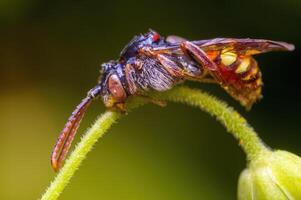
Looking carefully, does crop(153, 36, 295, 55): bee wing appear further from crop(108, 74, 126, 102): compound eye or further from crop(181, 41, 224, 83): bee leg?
crop(108, 74, 126, 102): compound eye

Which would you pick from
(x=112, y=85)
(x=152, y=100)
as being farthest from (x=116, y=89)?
(x=152, y=100)

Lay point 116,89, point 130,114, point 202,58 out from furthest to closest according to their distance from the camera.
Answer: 1. point 130,114
2. point 116,89
3. point 202,58

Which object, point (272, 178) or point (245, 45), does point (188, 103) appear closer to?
point (245, 45)

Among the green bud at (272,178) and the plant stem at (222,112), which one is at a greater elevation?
the plant stem at (222,112)

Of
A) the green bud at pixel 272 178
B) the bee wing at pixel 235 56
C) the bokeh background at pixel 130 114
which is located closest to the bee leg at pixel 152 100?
the bee wing at pixel 235 56

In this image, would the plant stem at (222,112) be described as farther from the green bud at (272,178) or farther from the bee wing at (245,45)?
the bee wing at (245,45)

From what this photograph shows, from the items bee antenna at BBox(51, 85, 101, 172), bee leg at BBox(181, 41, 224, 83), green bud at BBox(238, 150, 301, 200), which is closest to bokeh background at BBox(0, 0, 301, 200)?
green bud at BBox(238, 150, 301, 200)
